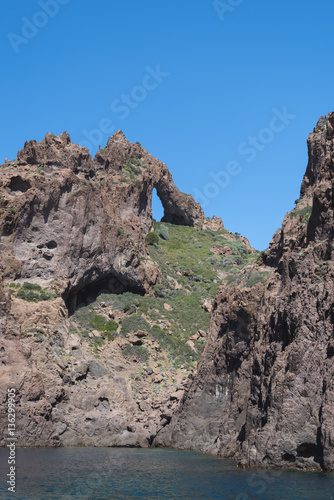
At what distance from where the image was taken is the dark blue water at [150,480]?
25.4 meters

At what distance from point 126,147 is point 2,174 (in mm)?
30196

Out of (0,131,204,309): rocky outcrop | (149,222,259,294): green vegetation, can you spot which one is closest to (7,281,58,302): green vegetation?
(0,131,204,309): rocky outcrop

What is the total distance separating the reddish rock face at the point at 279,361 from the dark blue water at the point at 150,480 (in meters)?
1.92

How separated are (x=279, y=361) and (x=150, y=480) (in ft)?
33.0

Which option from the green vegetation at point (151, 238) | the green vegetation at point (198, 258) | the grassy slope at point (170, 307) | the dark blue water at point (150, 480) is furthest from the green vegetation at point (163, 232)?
the dark blue water at point (150, 480)

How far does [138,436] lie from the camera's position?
52.6 metres

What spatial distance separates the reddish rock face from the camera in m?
30.3

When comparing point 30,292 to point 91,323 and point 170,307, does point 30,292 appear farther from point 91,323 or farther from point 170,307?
point 170,307

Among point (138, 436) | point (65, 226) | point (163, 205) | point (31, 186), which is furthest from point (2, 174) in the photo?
point (163, 205)

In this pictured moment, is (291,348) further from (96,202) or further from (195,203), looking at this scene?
(195,203)

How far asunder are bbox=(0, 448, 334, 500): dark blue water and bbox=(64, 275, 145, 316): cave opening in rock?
30790 mm

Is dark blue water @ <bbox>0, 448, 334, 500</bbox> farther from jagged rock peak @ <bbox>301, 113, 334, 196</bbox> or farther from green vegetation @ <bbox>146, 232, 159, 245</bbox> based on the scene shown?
green vegetation @ <bbox>146, 232, 159, 245</bbox>

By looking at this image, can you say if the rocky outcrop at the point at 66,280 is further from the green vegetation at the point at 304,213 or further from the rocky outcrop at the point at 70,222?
the green vegetation at the point at 304,213

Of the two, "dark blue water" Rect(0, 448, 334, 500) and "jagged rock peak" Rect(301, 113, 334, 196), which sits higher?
"jagged rock peak" Rect(301, 113, 334, 196)
